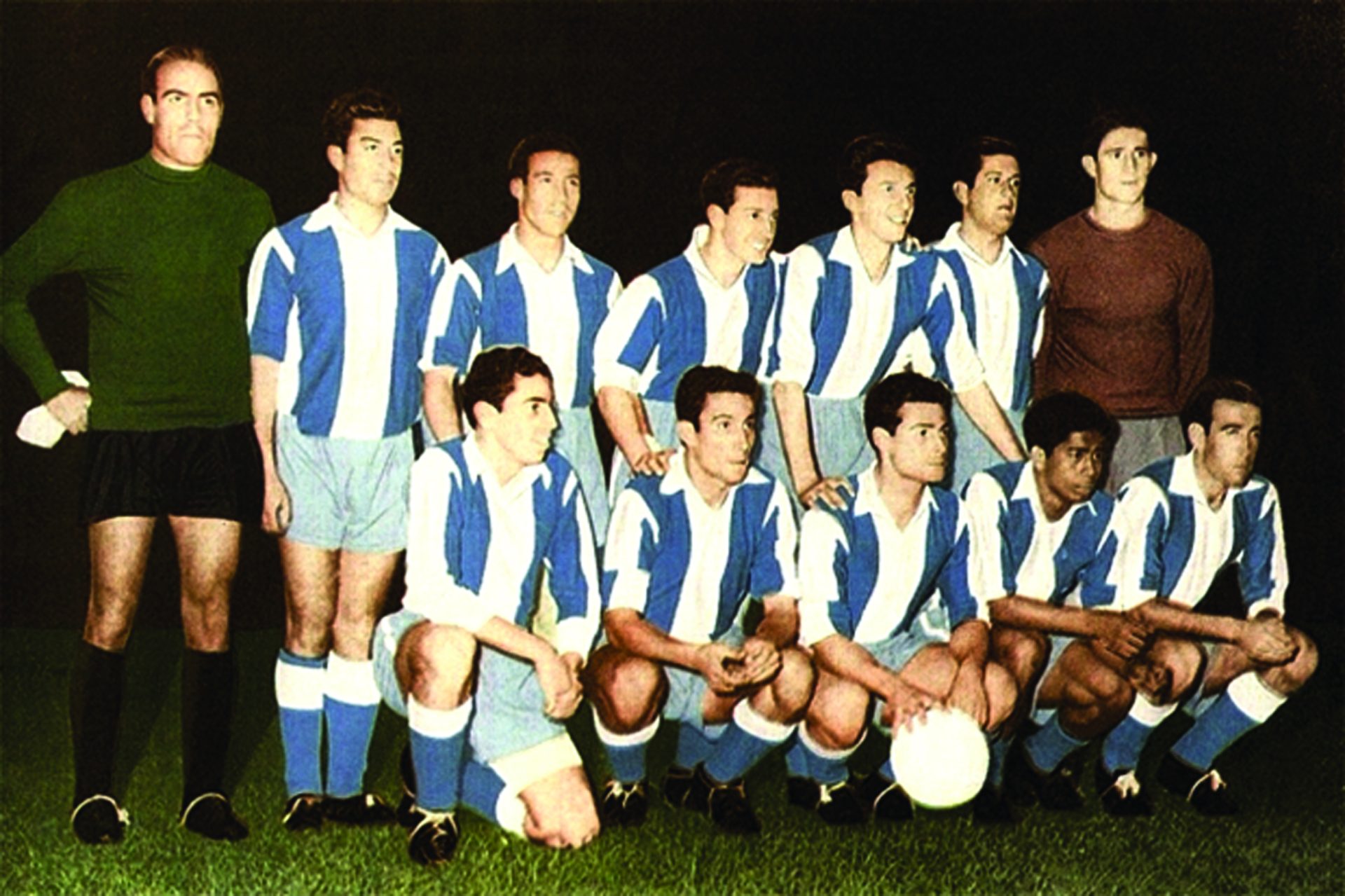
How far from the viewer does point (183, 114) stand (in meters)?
4.40

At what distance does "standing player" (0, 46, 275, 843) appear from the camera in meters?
4.32

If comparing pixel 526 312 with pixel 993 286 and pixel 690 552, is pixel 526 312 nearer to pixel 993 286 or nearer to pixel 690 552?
pixel 690 552

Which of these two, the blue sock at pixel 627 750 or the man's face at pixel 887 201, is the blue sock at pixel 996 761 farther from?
the man's face at pixel 887 201

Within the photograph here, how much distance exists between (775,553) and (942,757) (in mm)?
654

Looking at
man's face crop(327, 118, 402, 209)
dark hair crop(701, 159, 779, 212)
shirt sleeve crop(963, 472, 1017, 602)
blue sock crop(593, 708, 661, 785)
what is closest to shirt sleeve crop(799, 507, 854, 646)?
shirt sleeve crop(963, 472, 1017, 602)

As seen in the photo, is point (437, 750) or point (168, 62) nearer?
point (437, 750)

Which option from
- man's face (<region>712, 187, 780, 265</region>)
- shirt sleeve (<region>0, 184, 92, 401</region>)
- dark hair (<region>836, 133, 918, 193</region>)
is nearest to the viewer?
shirt sleeve (<region>0, 184, 92, 401</region>)

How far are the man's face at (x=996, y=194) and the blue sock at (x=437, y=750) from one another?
186cm

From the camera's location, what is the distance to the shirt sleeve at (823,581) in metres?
4.58

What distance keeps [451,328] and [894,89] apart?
1.38 meters

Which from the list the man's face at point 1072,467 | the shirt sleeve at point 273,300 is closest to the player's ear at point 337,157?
the shirt sleeve at point 273,300

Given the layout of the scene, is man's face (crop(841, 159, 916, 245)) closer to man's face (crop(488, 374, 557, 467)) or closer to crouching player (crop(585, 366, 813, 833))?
crouching player (crop(585, 366, 813, 833))

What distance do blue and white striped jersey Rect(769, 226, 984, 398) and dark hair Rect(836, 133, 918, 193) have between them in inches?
5.4

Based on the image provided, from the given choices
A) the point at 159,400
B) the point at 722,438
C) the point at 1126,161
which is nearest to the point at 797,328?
the point at 722,438
